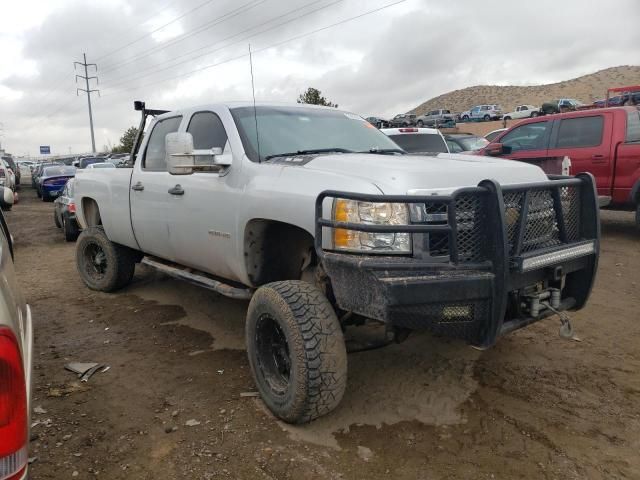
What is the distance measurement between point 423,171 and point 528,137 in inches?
264

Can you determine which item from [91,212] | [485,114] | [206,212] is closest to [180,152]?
[206,212]

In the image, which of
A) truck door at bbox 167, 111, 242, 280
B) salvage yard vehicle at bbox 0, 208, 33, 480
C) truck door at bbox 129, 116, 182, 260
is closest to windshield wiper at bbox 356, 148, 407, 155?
truck door at bbox 167, 111, 242, 280

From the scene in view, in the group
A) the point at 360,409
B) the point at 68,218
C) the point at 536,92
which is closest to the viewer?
the point at 360,409

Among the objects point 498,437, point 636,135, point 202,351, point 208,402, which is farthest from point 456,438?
point 636,135

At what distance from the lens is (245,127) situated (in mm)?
3854

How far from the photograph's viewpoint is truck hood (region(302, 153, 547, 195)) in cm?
276

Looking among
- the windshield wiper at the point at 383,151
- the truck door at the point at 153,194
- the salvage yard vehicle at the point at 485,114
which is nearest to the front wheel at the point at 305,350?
the windshield wiper at the point at 383,151

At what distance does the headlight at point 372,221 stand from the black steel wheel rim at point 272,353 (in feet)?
2.48

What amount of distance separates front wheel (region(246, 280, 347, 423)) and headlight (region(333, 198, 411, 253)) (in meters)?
0.38

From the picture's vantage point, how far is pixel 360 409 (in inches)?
127

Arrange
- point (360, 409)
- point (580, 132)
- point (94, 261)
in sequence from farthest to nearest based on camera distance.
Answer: point (580, 132), point (94, 261), point (360, 409)

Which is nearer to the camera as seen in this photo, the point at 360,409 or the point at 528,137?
the point at 360,409

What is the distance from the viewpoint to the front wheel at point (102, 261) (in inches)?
226

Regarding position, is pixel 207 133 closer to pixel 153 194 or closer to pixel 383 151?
pixel 153 194
